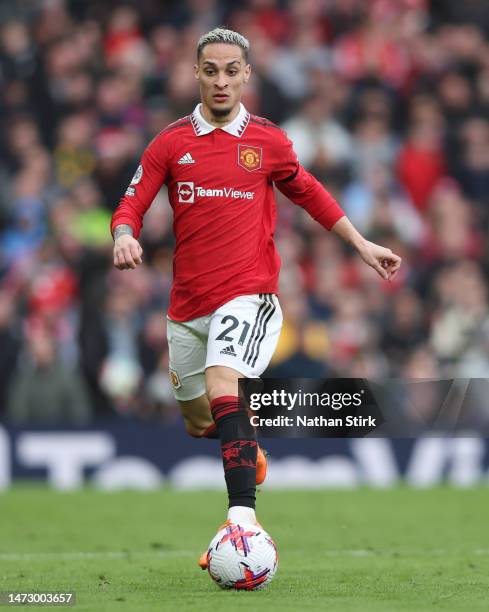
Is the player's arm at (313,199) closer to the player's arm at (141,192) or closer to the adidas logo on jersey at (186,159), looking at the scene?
the adidas logo on jersey at (186,159)

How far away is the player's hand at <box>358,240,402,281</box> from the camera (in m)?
6.94

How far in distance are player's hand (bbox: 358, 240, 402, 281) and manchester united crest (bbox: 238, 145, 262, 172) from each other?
65 cm

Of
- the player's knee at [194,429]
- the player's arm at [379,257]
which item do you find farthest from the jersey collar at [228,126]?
the player's knee at [194,429]

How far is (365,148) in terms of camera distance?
54.1 ft

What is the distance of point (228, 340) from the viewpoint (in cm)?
680

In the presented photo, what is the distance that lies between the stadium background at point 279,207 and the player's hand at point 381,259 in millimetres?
6586

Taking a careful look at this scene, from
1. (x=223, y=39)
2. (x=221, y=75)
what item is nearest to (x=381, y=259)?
(x=221, y=75)

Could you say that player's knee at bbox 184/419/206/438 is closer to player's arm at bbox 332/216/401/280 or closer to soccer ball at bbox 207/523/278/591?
soccer ball at bbox 207/523/278/591

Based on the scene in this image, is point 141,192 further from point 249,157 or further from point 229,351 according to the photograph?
point 229,351

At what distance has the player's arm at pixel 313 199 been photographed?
7.00 metres

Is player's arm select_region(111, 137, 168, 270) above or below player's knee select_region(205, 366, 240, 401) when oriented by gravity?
above

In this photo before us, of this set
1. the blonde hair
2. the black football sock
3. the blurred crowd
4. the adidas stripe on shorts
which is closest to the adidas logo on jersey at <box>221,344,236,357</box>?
the adidas stripe on shorts

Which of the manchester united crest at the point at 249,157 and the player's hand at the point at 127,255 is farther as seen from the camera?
the manchester united crest at the point at 249,157

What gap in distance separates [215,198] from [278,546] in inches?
112
